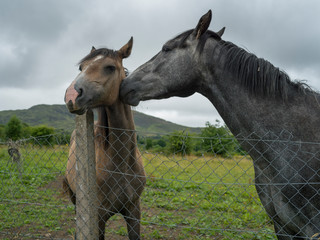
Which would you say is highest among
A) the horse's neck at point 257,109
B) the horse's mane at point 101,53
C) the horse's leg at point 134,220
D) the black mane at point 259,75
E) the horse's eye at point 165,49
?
the horse's mane at point 101,53

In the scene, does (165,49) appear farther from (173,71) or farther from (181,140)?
(181,140)

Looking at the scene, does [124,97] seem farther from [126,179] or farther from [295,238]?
[295,238]

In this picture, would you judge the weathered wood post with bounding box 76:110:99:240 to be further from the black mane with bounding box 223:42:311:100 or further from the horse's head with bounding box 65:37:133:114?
the black mane with bounding box 223:42:311:100

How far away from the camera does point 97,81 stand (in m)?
3.12

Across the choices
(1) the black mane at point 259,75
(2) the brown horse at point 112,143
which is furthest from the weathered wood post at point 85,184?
(1) the black mane at point 259,75

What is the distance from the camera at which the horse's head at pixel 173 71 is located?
2887mm

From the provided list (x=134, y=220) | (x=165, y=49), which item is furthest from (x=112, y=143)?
(x=165, y=49)

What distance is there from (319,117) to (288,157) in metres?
0.51

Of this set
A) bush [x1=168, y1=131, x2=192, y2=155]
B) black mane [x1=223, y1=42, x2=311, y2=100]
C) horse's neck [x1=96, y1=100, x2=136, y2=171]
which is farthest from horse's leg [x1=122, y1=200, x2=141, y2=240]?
black mane [x1=223, y1=42, x2=311, y2=100]

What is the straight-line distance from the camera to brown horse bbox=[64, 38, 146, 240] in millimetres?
3217

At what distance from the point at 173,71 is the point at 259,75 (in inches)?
35.0

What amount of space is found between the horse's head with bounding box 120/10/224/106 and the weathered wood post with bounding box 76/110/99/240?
26.9 inches

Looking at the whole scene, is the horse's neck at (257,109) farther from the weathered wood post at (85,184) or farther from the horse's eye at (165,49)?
the weathered wood post at (85,184)

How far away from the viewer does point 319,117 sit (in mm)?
2553
